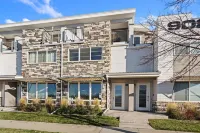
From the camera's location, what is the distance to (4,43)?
2370cm

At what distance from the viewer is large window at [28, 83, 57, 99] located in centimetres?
1952

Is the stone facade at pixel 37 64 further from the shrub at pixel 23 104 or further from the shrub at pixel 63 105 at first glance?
the shrub at pixel 63 105

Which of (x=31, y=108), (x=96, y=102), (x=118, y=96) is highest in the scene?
(x=118, y=96)

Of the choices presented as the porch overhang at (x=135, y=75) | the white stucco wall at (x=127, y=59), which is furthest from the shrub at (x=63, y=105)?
the white stucco wall at (x=127, y=59)

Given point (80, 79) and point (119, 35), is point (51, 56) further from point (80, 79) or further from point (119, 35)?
point (119, 35)

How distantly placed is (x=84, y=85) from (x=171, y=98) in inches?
297

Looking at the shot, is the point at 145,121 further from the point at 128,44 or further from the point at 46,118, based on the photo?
the point at 128,44

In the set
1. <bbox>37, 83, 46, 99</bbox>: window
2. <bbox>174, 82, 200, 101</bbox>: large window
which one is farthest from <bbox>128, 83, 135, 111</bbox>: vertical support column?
<bbox>37, 83, 46, 99</bbox>: window

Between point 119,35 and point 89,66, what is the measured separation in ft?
17.2

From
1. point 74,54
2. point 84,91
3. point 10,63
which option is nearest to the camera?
point 84,91

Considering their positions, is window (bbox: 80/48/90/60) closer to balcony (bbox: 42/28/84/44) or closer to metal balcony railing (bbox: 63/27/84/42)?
balcony (bbox: 42/28/84/44)

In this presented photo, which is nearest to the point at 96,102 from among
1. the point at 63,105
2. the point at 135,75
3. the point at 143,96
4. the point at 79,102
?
the point at 79,102

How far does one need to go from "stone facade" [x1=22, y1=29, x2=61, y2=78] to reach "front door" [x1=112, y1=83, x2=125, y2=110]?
5.57 meters

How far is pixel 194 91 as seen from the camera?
16.5 m
